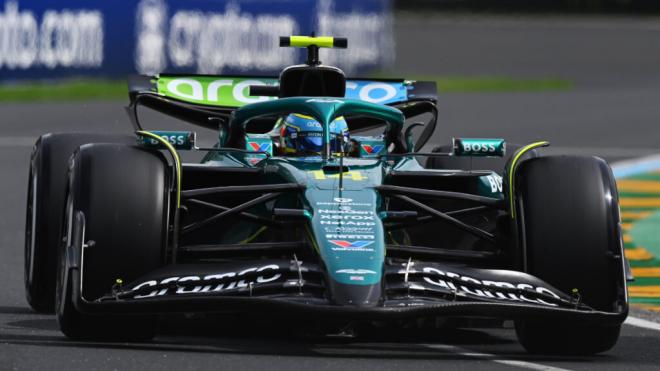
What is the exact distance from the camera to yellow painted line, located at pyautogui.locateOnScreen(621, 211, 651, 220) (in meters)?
15.0

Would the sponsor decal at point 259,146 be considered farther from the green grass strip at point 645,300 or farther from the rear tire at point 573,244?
the green grass strip at point 645,300

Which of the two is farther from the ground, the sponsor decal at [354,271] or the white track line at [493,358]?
the sponsor decal at [354,271]

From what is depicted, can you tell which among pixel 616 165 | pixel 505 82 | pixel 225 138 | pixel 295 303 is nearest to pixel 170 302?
pixel 295 303

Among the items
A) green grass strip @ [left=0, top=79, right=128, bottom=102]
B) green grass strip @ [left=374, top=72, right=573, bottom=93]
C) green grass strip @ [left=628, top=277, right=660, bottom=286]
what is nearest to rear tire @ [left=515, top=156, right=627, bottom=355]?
green grass strip @ [left=628, top=277, right=660, bottom=286]

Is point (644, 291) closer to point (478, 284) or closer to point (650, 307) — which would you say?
point (650, 307)

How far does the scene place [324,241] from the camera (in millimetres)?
7605

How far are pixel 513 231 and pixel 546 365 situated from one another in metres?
0.74

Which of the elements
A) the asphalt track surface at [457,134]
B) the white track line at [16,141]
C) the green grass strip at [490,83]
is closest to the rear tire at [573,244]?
the asphalt track surface at [457,134]

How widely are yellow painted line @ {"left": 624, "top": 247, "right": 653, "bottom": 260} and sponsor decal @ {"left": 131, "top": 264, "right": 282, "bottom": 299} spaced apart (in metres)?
5.50

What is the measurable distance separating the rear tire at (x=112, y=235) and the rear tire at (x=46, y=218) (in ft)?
3.78

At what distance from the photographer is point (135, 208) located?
769cm

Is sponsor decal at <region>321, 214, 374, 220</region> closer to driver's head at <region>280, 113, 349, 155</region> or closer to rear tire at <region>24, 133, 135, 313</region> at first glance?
driver's head at <region>280, 113, 349, 155</region>

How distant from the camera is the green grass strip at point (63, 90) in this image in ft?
84.4

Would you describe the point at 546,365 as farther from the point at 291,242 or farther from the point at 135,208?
the point at 135,208
